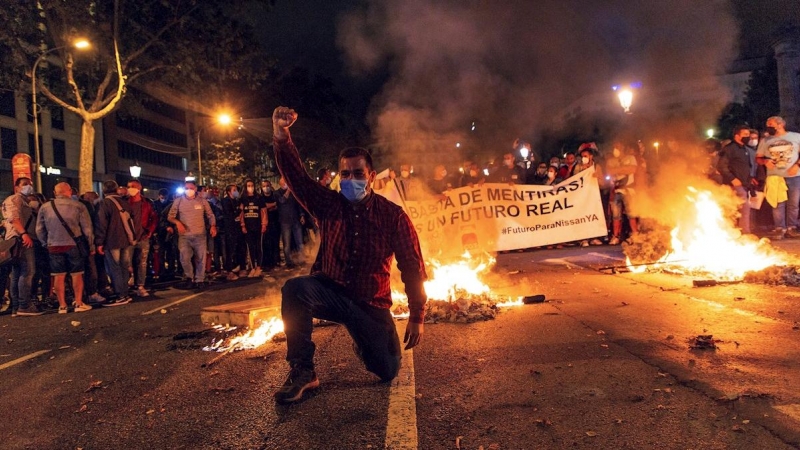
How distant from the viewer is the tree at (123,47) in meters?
18.0

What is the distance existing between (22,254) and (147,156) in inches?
1986

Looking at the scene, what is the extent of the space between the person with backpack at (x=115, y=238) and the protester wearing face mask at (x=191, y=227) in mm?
852

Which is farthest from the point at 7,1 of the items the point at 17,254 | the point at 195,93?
the point at 17,254

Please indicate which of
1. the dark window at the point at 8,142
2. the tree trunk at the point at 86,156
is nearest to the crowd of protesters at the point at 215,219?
the tree trunk at the point at 86,156

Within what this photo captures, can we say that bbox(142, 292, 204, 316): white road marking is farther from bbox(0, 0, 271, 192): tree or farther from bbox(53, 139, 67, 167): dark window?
bbox(53, 139, 67, 167): dark window

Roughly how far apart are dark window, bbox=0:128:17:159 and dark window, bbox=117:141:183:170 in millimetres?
14280

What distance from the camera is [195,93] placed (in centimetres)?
2114

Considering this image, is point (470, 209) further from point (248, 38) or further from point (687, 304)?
point (248, 38)

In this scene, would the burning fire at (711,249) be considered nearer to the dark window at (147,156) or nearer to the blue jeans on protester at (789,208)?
the blue jeans on protester at (789,208)

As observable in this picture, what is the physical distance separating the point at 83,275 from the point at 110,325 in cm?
239

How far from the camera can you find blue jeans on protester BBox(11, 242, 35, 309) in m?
8.52

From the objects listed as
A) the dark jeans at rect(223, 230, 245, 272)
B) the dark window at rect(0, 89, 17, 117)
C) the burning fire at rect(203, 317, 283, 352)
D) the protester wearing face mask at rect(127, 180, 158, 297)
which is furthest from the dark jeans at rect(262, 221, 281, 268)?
the dark window at rect(0, 89, 17, 117)

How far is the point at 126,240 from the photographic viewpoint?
9289mm

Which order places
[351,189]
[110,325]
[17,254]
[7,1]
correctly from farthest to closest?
[7,1] < [17,254] < [110,325] < [351,189]
